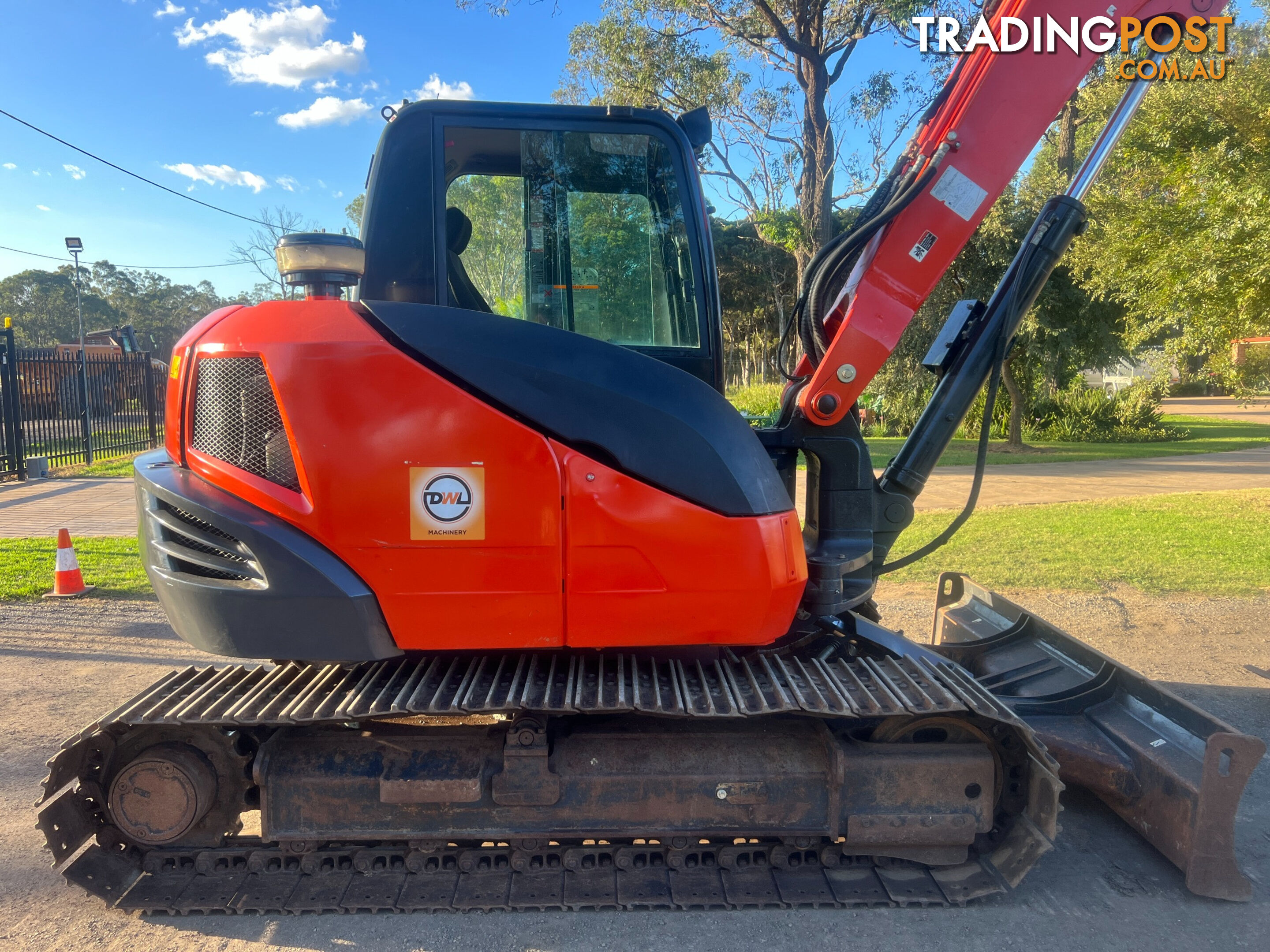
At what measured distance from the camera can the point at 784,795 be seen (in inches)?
112

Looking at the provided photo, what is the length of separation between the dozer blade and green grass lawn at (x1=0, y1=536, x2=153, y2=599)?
6.57m

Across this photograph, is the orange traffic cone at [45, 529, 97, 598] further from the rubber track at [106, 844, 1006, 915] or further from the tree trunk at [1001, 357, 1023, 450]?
the tree trunk at [1001, 357, 1023, 450]

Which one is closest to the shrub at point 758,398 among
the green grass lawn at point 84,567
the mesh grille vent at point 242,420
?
the green grass lawn at point 84,567

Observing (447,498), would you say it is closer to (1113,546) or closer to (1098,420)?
(1113,546)

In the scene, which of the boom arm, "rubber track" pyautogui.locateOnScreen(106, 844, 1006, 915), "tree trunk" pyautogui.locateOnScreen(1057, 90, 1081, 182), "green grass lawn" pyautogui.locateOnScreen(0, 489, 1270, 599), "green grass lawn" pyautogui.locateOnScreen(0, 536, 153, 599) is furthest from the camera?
"tree trunk" pyautogui.locateOnScreen(1057, 90, 1081, 182)

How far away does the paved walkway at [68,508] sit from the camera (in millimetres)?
9414

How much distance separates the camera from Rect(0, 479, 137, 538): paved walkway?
941cm

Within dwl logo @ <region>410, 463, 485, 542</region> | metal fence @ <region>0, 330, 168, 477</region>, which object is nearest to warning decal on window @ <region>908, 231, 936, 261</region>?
dwl logo @ <region>410, 463, 485, 542</region>

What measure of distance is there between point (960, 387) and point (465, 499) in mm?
2144

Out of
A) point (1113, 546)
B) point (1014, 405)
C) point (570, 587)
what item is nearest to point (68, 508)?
point (570, 587)

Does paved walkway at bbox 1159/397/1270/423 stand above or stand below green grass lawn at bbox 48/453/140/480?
above

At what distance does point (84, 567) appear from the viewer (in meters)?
7.64

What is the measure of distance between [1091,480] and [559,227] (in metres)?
13.0

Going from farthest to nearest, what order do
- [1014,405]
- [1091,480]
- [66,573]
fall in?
[1014,405]
[1091,480]
[66,573]
